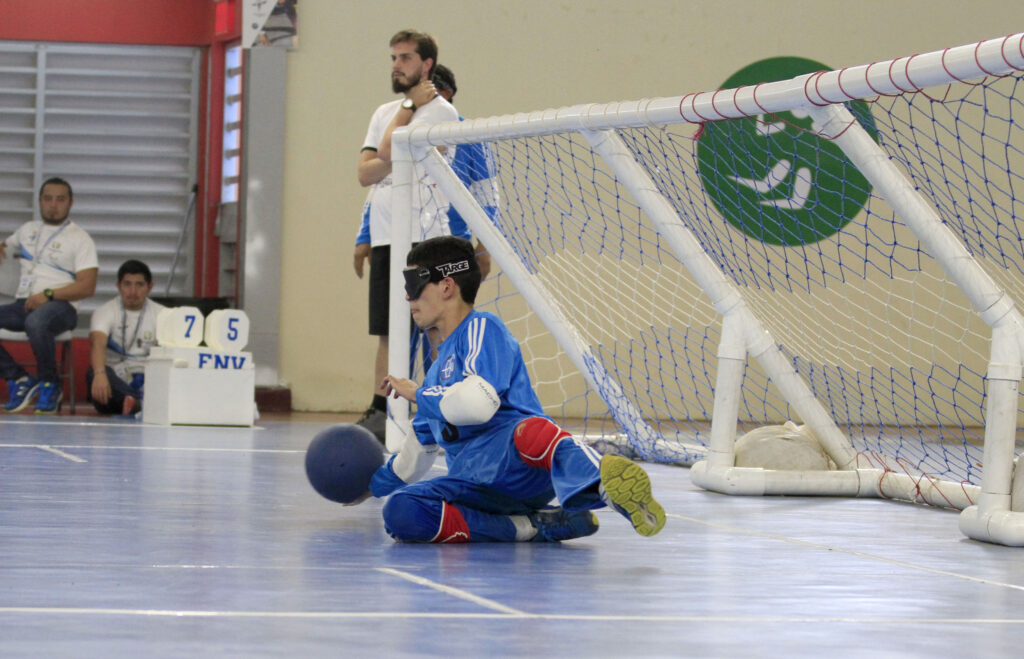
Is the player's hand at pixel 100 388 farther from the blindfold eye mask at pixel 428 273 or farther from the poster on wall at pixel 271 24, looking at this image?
the blindfold eye mask at pixel 428 273

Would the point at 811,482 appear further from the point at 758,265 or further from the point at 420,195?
the point at 758,265

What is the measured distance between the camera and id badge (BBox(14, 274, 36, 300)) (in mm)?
9898

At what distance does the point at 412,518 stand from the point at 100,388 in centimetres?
607

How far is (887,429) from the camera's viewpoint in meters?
10.7

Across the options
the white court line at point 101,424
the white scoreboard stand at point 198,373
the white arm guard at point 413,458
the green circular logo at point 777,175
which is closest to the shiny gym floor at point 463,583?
the white arm guard at point 413,458

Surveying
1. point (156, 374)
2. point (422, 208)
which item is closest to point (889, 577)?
point (422, 208)

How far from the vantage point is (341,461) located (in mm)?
4352

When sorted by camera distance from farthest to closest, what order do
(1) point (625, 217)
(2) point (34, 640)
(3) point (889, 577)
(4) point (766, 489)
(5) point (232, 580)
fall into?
(1) point (625, 217) < (4) point (766, 489) < (3) point (889, 577) < (5) point (232, 580) < (2) point (34, 640)

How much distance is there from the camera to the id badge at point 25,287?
9898 mm

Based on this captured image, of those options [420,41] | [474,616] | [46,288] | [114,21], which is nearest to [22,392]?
[46,288]

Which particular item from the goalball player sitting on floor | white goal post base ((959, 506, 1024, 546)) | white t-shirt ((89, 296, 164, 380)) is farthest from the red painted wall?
white goal post base ((959, 506, 1024, 546))

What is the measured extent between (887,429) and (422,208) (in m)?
5.16

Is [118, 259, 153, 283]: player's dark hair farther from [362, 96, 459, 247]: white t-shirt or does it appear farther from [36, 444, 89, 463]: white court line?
[36, 444, 89, 463]: white court line

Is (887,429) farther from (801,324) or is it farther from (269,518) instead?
(269,518)
